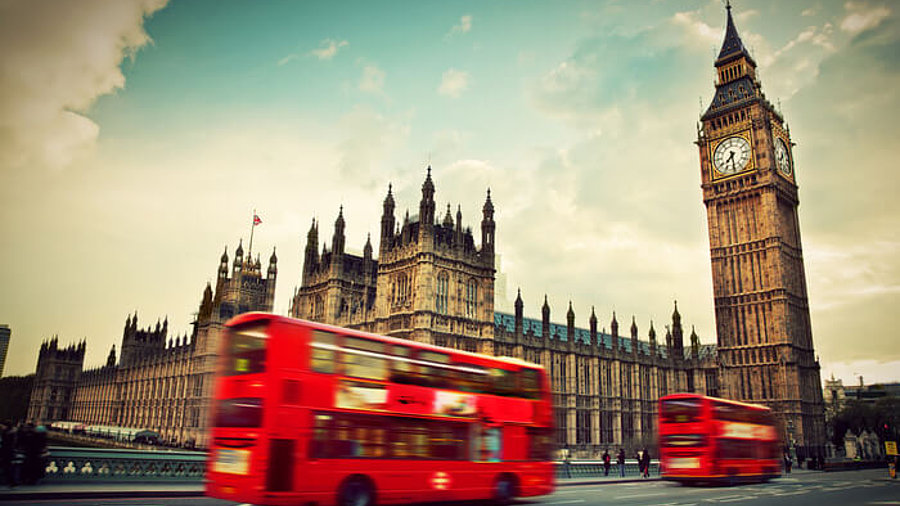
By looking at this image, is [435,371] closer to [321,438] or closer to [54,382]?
[321,438]

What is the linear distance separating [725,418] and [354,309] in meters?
38.9

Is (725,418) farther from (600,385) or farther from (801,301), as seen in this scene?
(801,301)

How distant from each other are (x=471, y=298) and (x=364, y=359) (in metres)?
39.3

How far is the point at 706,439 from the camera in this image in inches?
993

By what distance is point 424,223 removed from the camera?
5119cm

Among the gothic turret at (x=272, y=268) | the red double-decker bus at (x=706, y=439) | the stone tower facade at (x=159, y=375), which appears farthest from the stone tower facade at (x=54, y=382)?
the red double-decker bus at (x=706, y=439)

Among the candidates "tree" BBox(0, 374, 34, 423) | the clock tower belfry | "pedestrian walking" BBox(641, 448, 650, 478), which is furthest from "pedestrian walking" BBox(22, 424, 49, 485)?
"tree" BBox(0, 374, 34, 423)

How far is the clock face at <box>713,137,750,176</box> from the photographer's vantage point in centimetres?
7300

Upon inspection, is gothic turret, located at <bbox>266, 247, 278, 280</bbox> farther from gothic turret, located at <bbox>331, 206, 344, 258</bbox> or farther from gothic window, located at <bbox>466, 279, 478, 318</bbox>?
gothic window, located at <bbox>466, 279, 478, 318</bbox>

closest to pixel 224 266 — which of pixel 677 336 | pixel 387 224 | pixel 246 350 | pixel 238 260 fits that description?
pixel 238 260

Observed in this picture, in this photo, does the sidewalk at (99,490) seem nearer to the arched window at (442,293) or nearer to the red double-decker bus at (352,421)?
the red double-decker bus at (352,421)

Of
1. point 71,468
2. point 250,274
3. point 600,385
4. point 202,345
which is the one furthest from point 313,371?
point 250,274

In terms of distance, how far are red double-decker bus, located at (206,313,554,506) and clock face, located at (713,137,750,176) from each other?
67.2m

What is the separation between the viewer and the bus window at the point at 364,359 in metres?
13.7
